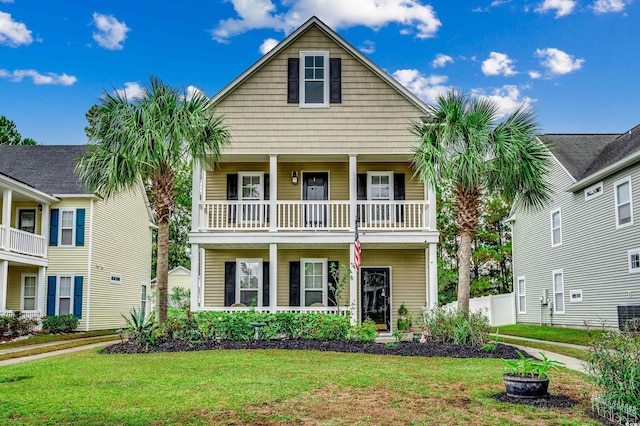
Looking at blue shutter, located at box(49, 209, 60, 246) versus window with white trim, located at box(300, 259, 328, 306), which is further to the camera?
blue shutter, located at box(49, 209, 60, 246)

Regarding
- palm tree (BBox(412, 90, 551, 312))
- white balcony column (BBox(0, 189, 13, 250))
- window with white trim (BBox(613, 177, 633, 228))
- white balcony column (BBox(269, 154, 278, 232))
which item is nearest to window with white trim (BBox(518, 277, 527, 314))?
window with white trim (BBox(613, 177, 633, 228))

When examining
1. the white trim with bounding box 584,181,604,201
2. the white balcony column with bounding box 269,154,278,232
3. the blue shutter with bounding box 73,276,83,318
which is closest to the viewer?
the white balcony column with bounding box 269,154,278,232

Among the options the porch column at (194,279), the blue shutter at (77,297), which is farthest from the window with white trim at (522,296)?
the blue shutter at (77,297)

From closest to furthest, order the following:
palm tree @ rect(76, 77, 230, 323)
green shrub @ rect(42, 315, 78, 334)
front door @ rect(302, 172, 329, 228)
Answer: palm tree @ rect(76, 77, 230, 323)
front door @ rect(302, 172, 329, 228)
green shrub @ rect(42, 315, 78, 334)

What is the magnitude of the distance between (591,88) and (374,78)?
481 inches

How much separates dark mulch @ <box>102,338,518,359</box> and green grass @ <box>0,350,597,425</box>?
1.01 metres

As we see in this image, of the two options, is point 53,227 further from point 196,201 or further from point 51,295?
point 196,201

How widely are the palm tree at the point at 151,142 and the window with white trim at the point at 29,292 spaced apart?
1001 centimetres

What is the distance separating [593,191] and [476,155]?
26.1 ft

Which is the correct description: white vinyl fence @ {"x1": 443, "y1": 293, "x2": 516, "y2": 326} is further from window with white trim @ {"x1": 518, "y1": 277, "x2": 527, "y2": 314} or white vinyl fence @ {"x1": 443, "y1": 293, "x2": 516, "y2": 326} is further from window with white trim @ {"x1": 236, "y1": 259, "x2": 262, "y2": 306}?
window with white trim @ {"x1": 236, "y1": 259, "x2": 262, "y2": 306}

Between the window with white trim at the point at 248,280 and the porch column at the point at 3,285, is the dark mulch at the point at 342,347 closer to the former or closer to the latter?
the window with white trim at the point at 248,280

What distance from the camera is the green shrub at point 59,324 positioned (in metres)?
21.5

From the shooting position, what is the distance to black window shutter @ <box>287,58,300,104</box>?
18.0 metres

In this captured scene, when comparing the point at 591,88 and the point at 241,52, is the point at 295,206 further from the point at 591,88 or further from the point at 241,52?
the point at 591,88
